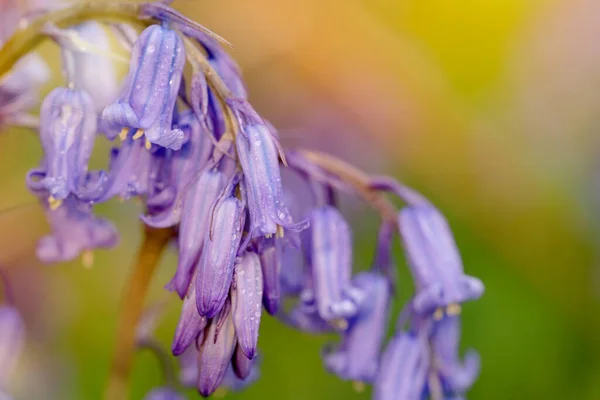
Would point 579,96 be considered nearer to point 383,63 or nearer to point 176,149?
point 383,63

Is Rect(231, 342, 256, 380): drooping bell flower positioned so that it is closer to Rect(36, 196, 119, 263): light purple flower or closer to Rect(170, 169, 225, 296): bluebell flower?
Rect(170, 169, 225, 296): bluebell flower

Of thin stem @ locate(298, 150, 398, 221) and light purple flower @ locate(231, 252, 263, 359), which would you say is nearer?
light purple flower @ locate(231, 252, 263, 359)

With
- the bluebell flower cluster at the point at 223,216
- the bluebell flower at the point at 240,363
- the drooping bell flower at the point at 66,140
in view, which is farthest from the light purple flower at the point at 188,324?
the drooping bell flower at the point at 66,140

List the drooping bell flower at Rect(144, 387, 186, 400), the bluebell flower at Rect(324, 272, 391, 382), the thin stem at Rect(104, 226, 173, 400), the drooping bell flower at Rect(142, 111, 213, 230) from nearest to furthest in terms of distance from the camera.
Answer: the drooping bell flower at Rect(142, 111, 213, 230)
the thin stem at Rect(104, 226, 173, 400)
the bluebell flower at Rect(324, 272, 391, 382)
the drooping bell flower at Rect(144, 387, 186, 400)

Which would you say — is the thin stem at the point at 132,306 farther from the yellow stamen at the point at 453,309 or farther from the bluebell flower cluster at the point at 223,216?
the yellow stamen at the point at 453,309

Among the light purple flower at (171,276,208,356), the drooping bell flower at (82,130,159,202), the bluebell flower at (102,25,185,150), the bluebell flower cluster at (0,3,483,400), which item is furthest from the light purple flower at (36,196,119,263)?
the light purple flower at (171,276,208,356)

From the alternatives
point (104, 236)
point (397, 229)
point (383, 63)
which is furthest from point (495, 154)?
point (104, 236)

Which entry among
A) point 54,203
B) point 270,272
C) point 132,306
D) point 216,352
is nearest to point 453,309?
point 270,272
